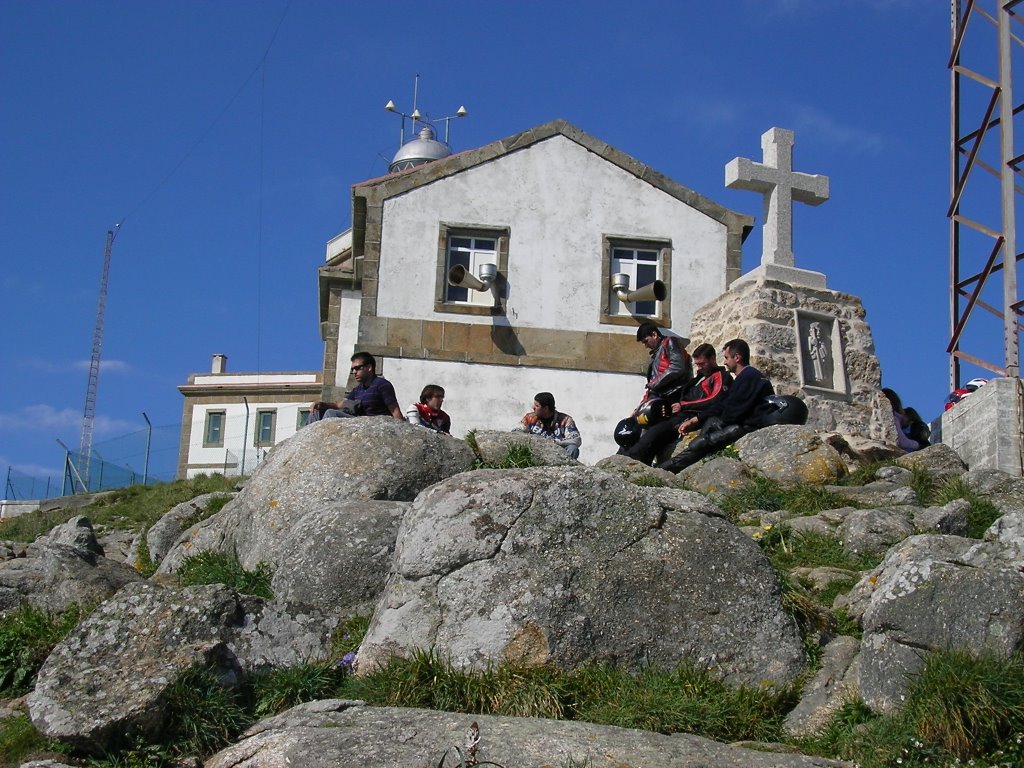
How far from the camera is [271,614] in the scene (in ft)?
28.5

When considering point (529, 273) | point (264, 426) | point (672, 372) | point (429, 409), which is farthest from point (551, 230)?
point (264, 426)

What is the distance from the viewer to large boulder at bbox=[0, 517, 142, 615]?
32.2ft

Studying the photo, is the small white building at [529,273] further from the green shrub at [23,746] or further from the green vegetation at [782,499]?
the green shrub at [23,746]

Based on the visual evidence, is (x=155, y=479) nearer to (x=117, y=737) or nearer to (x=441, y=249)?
(x=441, y=249)

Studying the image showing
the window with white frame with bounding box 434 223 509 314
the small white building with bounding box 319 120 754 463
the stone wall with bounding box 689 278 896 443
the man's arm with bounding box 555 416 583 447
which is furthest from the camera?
the window with white frame with bounding box 434 223 509 314

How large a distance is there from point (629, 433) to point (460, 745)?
31.1 feet

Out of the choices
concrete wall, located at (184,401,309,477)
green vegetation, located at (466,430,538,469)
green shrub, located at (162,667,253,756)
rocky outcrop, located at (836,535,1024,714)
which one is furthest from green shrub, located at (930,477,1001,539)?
concrete wall, located at (184,401,309,477)

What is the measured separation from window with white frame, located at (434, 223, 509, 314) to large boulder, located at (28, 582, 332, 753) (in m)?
11.1

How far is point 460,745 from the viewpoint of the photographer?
6.98 meters

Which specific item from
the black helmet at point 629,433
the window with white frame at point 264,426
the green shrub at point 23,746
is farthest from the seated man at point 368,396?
the window with white frame at point 264,426

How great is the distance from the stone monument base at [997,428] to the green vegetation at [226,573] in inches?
306

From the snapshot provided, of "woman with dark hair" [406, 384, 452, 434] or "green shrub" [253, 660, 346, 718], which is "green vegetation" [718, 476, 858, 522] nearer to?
"woman with dark hair" [406, 384, 452, 434]

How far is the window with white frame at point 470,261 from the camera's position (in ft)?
64.4

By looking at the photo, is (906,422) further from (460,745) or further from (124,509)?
(124,509)
